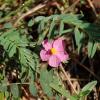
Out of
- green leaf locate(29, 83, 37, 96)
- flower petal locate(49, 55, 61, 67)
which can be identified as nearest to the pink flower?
flower petal locate(49, 55, 61, 67)

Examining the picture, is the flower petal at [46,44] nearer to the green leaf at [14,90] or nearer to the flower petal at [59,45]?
the flower petal at [59,45]

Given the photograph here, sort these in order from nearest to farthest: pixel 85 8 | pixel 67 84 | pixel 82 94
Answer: pixel 82 94
pixel 67 84
pixel 85 8

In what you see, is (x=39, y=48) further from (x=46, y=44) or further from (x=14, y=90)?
(x=14, y=90)

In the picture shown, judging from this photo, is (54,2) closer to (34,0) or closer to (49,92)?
(34,0)

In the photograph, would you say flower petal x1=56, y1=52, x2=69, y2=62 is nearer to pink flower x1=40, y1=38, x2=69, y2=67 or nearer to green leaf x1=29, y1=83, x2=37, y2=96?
pink flower x1=40, y1=38, x2=69, y2=67

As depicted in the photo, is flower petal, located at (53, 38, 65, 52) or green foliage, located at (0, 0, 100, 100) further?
flower petal, located at (53, 38, 65, 52)

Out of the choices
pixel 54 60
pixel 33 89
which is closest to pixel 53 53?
pixel 54 60

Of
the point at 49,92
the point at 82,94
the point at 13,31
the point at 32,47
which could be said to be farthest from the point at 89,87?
the point at 13,31

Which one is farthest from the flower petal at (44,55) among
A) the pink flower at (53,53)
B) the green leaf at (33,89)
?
the green leaf at (33,89)
